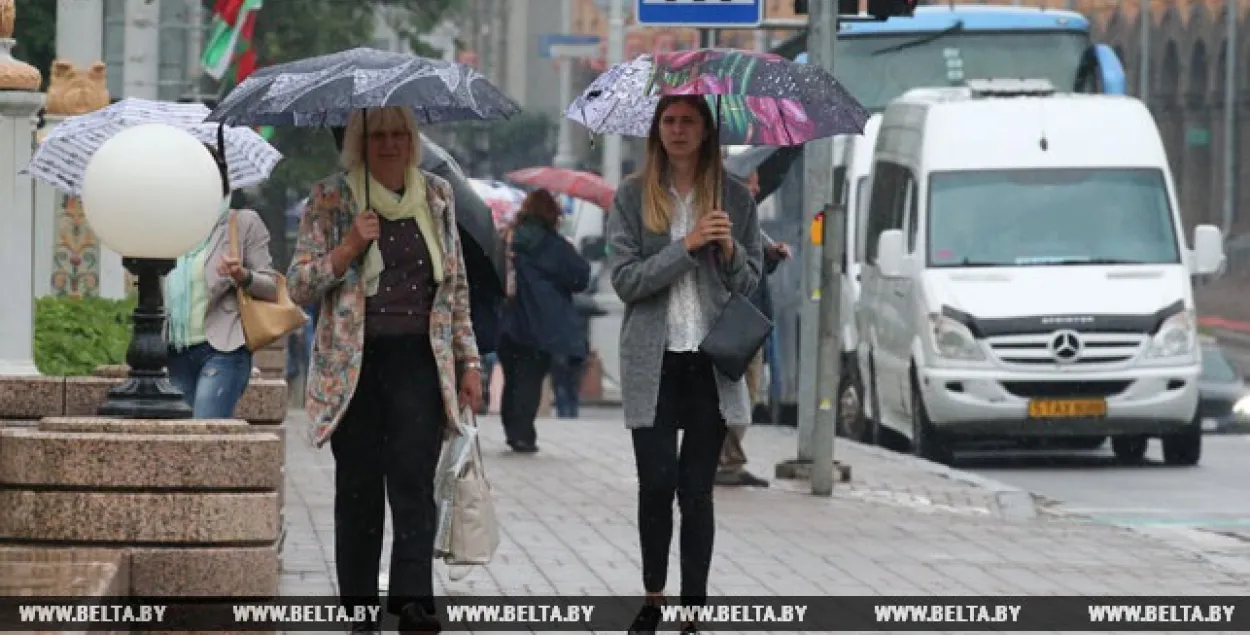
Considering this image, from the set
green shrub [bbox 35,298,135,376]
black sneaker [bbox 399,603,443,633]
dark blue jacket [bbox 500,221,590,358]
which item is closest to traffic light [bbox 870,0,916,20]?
dark blue jacket [bbox 500,221,590,358]

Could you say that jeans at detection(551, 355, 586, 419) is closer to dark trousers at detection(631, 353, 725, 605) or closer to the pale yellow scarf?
dark trousers at detection(631, 353, 725, 605)

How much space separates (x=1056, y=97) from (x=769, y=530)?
361 inches

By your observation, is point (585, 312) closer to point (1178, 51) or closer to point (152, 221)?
point (152, 221)

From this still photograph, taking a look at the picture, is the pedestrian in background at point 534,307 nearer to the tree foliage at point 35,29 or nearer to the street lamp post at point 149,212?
the tree foliage at point 35,29

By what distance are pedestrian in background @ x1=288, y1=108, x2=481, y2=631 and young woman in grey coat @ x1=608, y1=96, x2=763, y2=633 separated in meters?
0.55

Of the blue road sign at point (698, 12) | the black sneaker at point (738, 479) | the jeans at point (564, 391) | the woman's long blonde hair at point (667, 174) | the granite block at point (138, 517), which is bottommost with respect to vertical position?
the jeans at point (564, 391)

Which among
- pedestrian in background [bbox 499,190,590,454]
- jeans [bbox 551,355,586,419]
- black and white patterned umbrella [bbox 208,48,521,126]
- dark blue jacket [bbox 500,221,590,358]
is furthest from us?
jeans [bbox 551,355,586,419]

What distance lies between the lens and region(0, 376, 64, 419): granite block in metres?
9.69

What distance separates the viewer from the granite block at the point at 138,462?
8156mm

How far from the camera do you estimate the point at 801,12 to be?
17.0 metres

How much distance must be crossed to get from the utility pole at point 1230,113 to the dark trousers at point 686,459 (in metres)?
58.9

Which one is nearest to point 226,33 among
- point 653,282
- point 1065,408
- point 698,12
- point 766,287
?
point 1065,408

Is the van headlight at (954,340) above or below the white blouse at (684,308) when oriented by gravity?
below

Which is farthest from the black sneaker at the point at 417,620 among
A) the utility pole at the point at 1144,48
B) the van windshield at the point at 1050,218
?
the utility pole at the point at 1144,48
